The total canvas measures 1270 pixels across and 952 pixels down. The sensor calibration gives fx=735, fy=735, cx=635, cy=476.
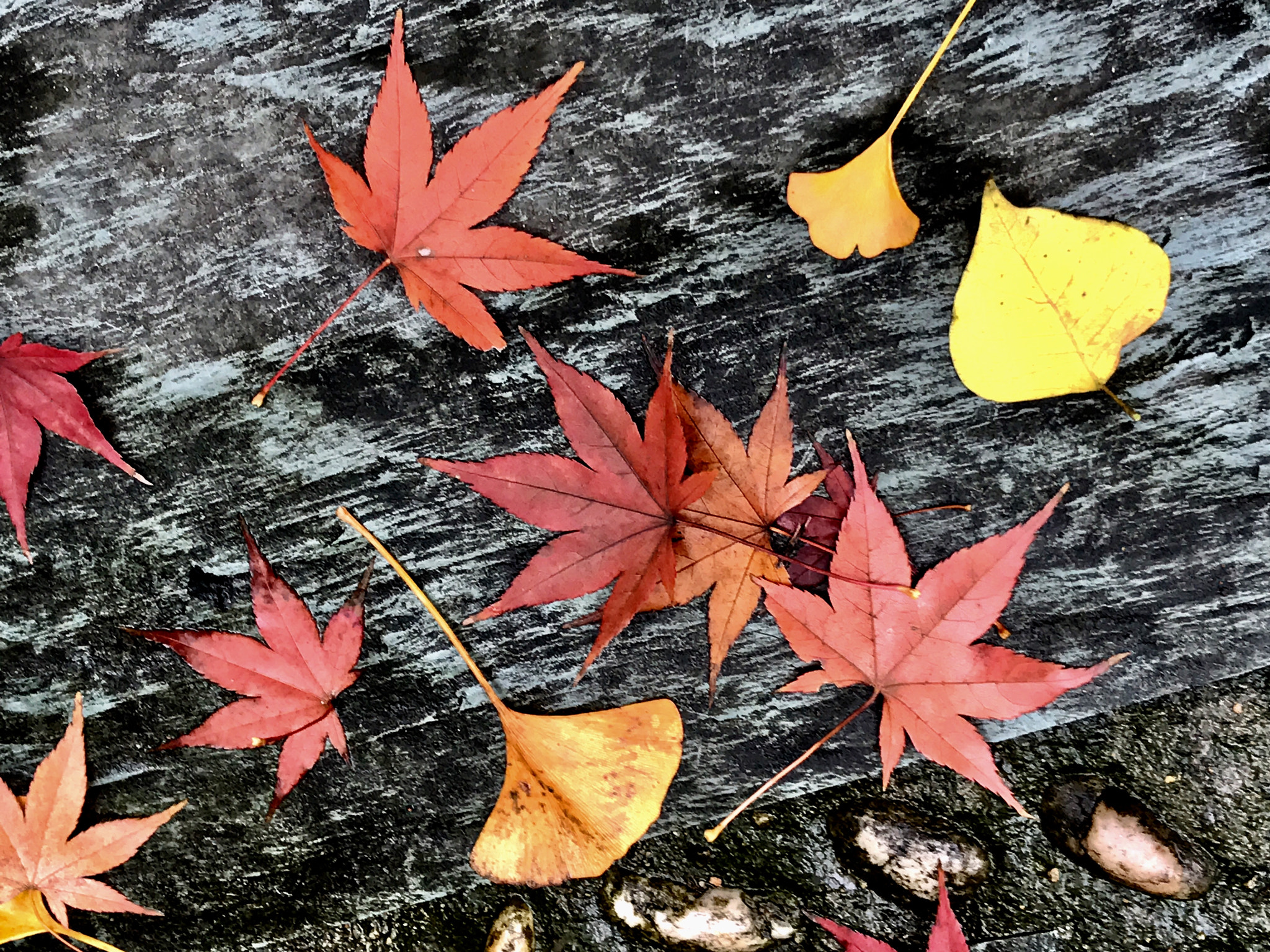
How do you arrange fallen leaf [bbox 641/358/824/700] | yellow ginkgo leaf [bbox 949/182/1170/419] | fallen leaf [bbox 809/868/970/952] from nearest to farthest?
1. yellow ginkgo leaf [bbox 949/182/1170/419]
2. fallen leaf [bbox 641/358/824/700]
3. fallen leaf [bbox 809/868/970/952]

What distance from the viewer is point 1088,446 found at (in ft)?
3.77

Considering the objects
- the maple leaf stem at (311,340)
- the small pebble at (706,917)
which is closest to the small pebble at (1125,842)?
the small pebble at (706,917)

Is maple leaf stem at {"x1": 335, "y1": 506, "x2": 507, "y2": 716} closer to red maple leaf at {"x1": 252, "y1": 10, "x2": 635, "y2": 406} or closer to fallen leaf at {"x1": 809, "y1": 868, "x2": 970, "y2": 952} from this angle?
red maple leaf at {"x1": 252, "y1": 10, "x2": 635, "y2": 406}

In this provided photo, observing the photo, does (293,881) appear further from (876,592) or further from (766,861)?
(876,592)

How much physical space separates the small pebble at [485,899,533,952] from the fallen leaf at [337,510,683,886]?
0.17m

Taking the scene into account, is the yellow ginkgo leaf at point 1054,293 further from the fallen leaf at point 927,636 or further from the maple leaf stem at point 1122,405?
the fallen leaf at point 927,636

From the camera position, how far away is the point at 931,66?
106 centimetres

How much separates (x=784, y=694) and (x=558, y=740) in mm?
390

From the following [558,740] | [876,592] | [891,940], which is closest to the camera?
[876,592]

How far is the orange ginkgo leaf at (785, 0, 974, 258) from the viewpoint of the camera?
1.05 metres

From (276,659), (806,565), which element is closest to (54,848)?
(276,659)

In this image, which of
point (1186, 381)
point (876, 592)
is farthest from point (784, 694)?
point (1186, 381)

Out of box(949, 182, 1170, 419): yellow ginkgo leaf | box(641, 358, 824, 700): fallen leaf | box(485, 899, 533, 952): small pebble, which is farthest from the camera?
box(485, 899, 533, 952): small pebble

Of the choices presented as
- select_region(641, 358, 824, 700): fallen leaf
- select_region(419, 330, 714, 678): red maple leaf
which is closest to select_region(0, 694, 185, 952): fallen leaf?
select_region(419, 330, 714, 678): red maple leaf
